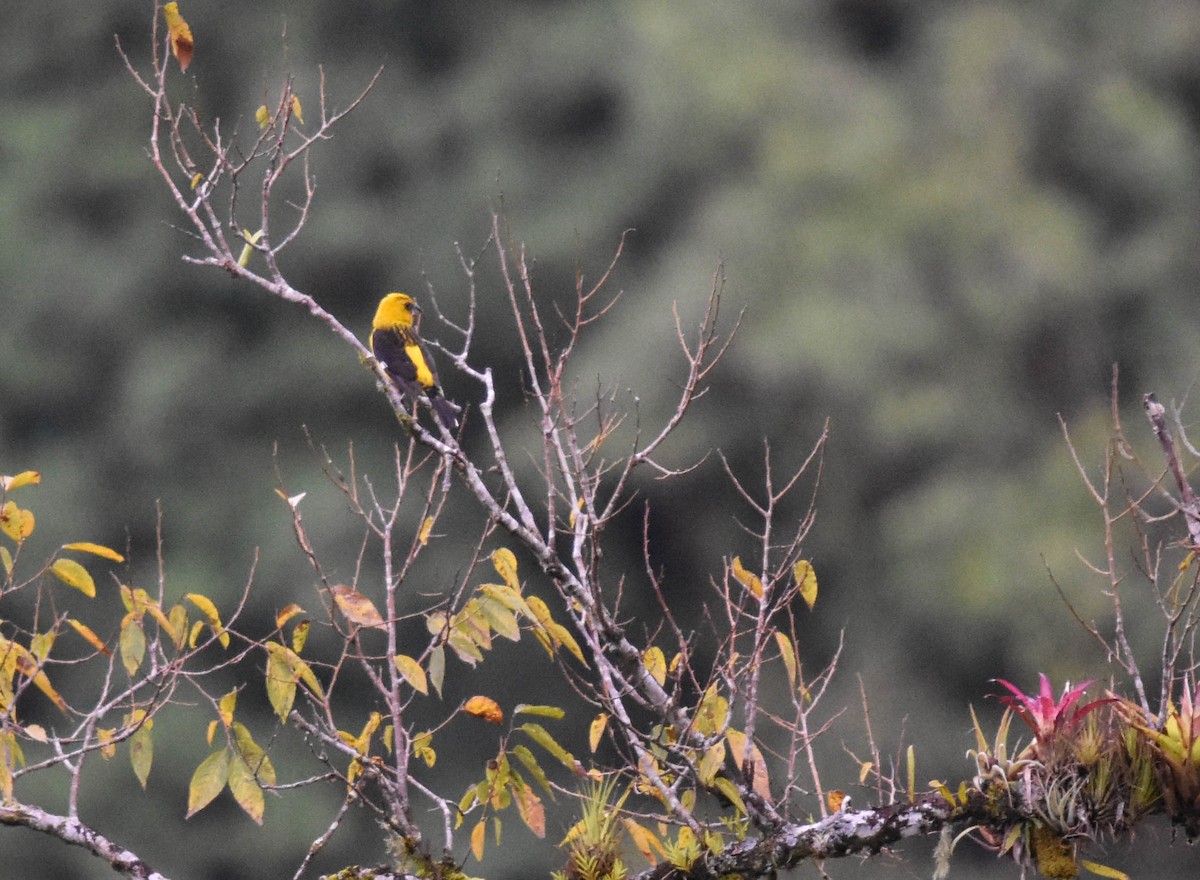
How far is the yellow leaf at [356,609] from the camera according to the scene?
11.1ft

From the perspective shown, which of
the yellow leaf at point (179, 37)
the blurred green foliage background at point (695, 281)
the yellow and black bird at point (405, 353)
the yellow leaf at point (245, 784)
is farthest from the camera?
the blurred green foliage background at point (695, 281)

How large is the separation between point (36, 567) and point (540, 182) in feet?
22.6

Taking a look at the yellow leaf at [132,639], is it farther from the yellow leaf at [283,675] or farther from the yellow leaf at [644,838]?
the yellow leaf at [644,838]

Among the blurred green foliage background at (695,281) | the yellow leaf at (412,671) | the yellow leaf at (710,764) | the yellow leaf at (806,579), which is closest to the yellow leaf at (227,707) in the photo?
the yellow leaf at (412,671)

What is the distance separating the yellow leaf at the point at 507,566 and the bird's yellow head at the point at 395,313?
165 inches

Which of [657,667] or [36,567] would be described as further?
[36,567]

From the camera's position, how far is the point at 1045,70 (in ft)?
54.5

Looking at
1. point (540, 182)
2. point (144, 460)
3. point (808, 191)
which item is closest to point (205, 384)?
point (144, 460)

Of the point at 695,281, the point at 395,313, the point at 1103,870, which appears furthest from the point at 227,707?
the point at 695,281

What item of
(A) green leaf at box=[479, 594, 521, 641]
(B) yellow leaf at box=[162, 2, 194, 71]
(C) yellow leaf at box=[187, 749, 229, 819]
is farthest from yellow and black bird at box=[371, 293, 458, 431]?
(C) yellow leaf at box=[187, 749, 229, 819]

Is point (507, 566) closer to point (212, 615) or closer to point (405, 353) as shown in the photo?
point (212, 615)

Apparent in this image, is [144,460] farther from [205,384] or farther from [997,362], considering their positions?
[997,362]

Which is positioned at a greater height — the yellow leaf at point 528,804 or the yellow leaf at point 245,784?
the yellow leaf at point 245,784

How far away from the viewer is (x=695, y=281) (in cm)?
1556
